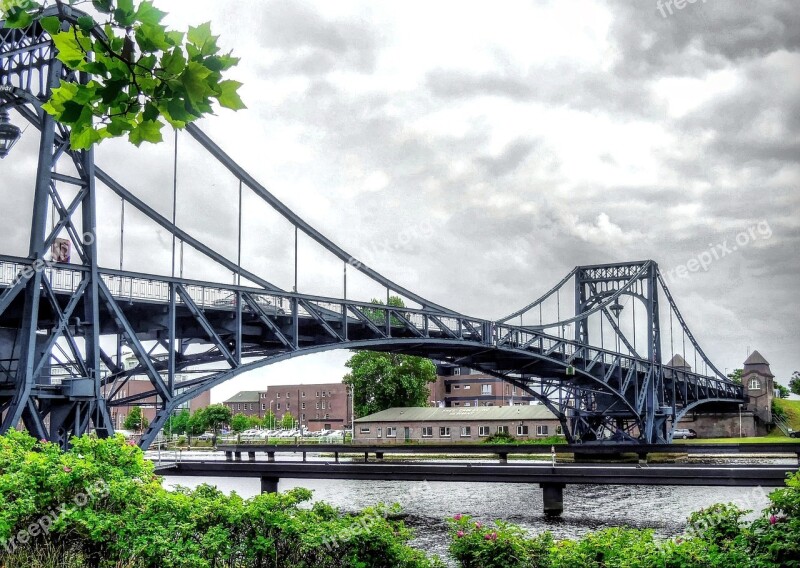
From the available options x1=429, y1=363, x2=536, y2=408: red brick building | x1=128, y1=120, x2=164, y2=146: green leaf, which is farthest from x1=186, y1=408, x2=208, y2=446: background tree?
x1=128, y1=120, x2=164, y2=146: green leaf

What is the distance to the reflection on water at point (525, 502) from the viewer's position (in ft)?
87.6

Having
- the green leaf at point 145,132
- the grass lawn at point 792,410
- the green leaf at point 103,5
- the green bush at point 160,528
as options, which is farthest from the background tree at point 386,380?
the green leaf at point 103,5

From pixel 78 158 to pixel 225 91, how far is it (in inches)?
931

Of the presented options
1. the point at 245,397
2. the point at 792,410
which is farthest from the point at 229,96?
the point at 245,397

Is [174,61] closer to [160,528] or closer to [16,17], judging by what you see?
[16,17]

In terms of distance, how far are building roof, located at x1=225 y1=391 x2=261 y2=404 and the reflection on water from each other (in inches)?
3733

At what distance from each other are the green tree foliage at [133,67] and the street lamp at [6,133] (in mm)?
16535

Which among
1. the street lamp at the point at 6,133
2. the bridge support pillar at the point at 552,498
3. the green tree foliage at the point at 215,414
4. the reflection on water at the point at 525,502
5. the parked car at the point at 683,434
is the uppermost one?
the street lamp at the point at 6,133

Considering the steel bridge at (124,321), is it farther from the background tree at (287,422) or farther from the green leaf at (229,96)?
the background tree at (287,422)

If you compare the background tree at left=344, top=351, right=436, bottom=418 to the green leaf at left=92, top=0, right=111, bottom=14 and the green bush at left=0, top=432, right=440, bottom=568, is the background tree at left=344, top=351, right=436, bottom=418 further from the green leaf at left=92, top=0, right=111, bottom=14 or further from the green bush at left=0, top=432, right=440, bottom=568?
the green leaf at left=92, top=0, right=111, bottom=14

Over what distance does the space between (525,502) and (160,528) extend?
25.9 m

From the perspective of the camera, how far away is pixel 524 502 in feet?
115

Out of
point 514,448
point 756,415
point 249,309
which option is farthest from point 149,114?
point 756,415

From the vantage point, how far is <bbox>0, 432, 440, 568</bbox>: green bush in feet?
35.2
